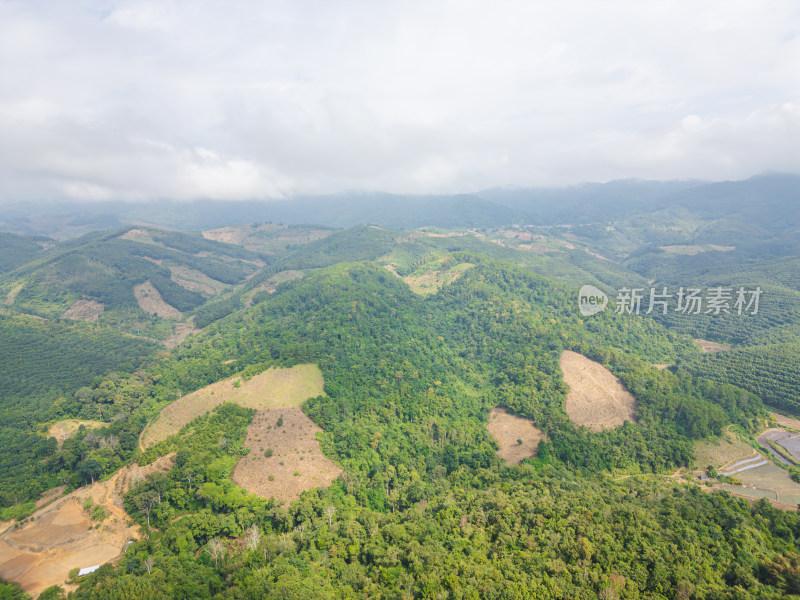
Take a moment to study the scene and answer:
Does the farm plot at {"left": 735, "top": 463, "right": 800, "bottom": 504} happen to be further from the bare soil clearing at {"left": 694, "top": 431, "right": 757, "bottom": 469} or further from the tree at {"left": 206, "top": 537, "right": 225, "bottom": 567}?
the tree at {"left": 206, "top": 537, "right": 225, "bottom": 567}

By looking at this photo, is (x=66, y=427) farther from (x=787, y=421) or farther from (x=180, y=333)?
(x=787, y=421)

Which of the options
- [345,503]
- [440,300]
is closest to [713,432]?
[345,503]

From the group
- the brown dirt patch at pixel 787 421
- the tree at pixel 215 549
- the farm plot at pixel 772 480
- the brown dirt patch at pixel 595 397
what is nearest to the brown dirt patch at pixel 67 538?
the tree at pixel 215 549

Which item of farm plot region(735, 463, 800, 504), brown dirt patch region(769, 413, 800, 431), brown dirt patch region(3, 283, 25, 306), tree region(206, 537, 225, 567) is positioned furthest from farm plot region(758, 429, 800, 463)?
brown dirt patch region(3, 283, 25, 306)

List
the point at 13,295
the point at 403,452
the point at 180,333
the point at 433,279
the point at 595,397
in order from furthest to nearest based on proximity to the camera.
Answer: the point at 433,279
the point at 13,295
the point at 180,333
the point at 595,397
the point at 403,452

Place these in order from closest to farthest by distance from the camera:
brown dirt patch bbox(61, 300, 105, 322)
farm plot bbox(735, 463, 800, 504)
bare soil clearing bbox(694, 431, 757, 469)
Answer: farm plot bbox(735, 463, 800, 504) → bare soil clearing bbox(694, 431, 757, 469) → brown dirt patch bbox(61, 300, 105, 322)

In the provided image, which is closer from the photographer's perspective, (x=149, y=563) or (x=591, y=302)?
(x=149, y=563)

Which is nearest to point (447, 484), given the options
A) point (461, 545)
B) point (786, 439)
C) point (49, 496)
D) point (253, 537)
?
point (461, 545)
